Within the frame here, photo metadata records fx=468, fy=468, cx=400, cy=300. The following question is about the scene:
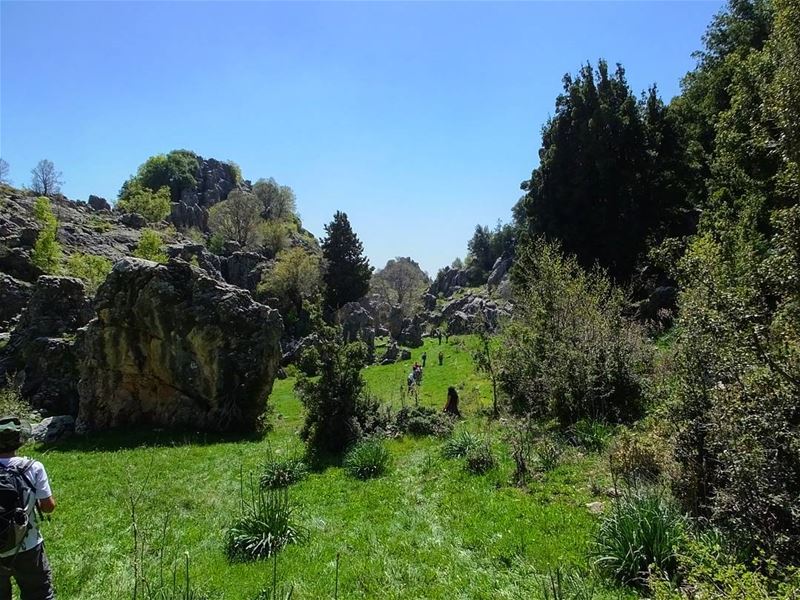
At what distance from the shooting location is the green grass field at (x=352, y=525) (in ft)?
23.8

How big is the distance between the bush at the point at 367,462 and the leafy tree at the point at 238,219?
73632 millimetres

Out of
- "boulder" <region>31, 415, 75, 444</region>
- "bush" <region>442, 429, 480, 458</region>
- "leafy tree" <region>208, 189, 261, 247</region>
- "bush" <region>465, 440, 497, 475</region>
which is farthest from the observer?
"leafy tree" <region>208, 189, 261, 247</region>

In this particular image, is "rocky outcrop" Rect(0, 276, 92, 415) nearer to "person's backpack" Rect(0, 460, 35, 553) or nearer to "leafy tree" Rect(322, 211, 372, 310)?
"person's backpack" Rect(0, 460, 35, 553)

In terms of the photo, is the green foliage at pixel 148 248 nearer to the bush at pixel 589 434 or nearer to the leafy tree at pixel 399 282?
the leafy tree at pixel 399 282

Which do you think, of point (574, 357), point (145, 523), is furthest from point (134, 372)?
point (574, 357)

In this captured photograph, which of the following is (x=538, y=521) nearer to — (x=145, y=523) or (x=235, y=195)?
(x=145, y=523)

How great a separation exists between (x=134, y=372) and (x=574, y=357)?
1878 centimetres

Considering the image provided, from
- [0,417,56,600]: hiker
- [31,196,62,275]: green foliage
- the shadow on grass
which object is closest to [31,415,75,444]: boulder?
the shadow on grass

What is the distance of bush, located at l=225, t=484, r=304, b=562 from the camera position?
27.4 ft

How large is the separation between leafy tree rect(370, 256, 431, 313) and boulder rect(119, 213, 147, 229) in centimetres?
3728

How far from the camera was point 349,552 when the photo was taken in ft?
27.5

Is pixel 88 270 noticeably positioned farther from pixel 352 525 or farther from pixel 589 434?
pixel 589 434

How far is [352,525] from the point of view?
31.8ft

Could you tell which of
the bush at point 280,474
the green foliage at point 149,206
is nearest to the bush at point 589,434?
the bush at point 280,474
